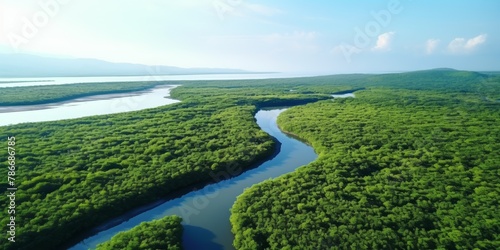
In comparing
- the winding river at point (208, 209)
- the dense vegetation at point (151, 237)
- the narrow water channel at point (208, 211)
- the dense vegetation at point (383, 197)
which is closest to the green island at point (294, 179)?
the dense vegetation at point (383, 197)

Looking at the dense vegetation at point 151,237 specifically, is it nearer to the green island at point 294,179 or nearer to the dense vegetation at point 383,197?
the green island at point 294,179

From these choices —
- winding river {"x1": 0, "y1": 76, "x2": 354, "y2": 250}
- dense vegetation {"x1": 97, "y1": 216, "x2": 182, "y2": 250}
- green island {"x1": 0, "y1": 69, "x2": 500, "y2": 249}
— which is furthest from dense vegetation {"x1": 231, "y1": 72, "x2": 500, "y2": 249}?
dense vegetation {"x1": 97, "y1": 216, "x2": 182, "y2": 250}

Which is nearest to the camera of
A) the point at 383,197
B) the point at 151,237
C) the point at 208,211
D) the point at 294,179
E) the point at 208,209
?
the point at 151,237

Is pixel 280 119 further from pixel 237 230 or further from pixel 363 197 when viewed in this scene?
pixel 237 230

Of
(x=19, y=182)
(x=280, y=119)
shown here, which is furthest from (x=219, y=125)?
(x=19, y=182)

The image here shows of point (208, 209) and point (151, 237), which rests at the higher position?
point (151, 237)

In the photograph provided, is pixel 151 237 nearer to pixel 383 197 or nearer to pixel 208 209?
pixel 208 209

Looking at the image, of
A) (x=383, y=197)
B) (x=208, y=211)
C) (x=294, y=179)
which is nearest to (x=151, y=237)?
(x=208, y=211)

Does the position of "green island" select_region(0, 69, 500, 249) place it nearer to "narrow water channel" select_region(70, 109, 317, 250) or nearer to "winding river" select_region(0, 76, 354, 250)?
"winding river" select_region(0, 76, 354, 250)
